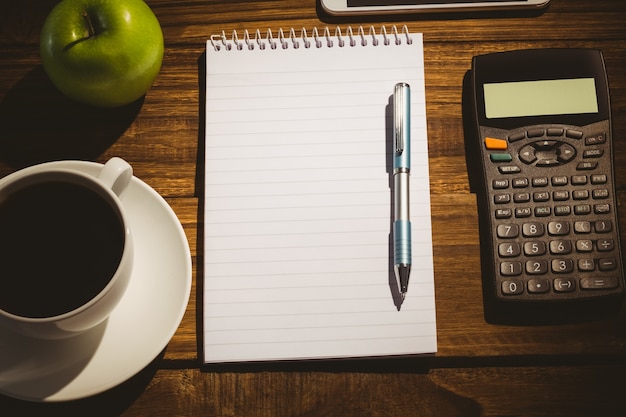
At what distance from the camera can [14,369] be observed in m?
0.52

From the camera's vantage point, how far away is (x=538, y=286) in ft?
1.90

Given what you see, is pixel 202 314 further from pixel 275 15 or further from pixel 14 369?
pixel 275 15

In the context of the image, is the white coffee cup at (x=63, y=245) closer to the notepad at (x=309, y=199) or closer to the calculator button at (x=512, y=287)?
the notepad at (x=309, y=199)

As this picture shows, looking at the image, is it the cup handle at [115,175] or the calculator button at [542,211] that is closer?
the cup handle at [115,175]

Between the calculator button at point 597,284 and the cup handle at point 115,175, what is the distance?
44 centimetres

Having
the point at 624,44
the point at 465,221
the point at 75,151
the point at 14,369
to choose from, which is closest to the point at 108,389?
the point at 14,369

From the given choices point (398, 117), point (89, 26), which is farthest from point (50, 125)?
point (398, 117)

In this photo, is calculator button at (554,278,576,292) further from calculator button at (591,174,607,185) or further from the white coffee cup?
the white coffee cup

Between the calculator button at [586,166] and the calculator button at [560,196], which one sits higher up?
the calculator button at [586,166]

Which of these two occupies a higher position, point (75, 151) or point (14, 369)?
point (75, 151)

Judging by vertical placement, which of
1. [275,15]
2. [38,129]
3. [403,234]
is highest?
[275,15]

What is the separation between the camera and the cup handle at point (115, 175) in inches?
19.3

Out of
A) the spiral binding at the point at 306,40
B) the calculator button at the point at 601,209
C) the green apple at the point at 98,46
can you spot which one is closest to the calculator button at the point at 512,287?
the calculator button at the point at 601,209

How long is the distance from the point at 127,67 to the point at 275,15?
0.19 metres
